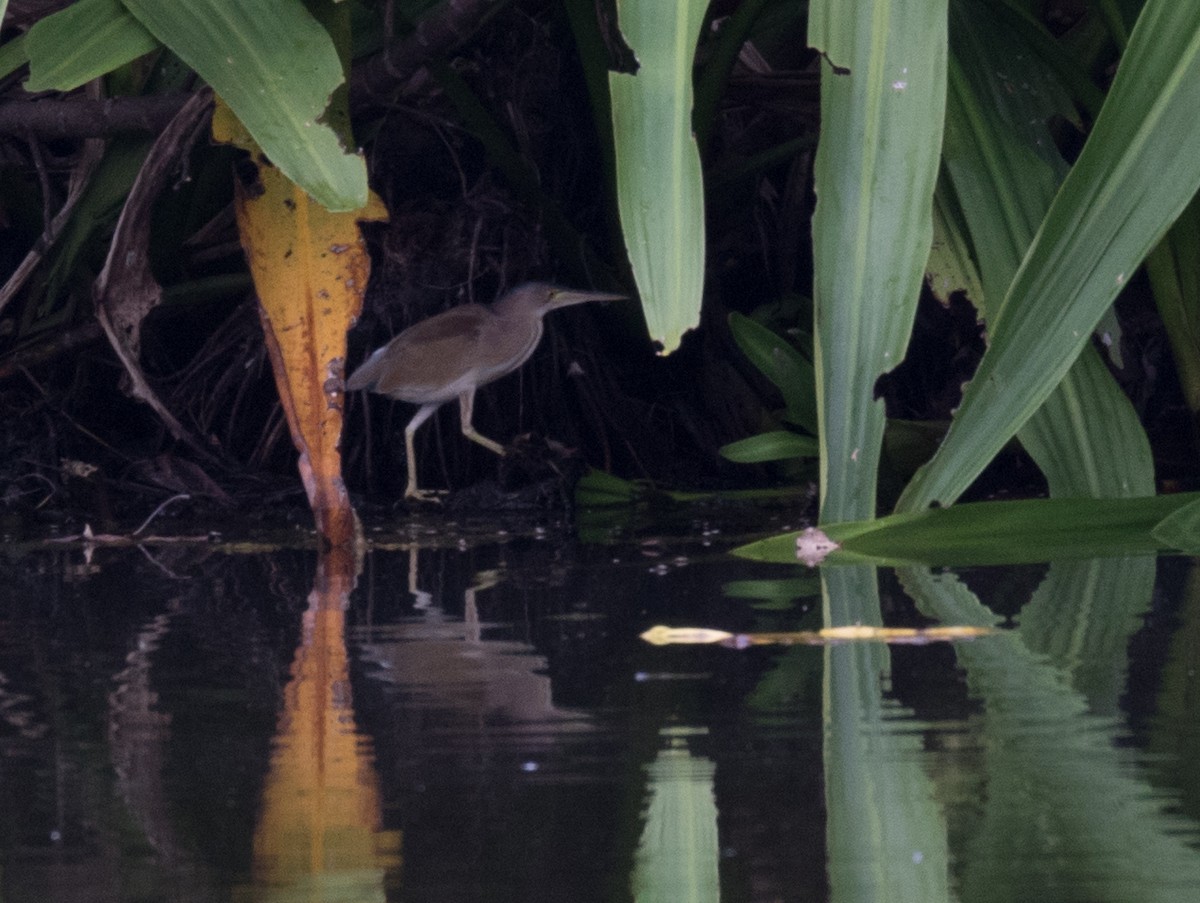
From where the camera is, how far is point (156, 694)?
1546 millimetres

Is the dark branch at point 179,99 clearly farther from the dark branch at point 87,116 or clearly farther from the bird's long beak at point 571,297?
the bird's long beak at point 571,297

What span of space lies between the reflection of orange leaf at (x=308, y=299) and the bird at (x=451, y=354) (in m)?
0.61

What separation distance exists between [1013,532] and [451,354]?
1371mm

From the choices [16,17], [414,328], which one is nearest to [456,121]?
[414,328]

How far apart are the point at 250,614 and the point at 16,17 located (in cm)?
166

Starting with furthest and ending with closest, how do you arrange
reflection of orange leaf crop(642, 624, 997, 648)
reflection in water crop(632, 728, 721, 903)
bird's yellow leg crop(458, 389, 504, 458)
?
bird's yellow leg crop(458, 389, 504, 458), reflection of orange leaf crop(642, 624, 997, 648), reflection in water crop(632, 728, 721, 903)

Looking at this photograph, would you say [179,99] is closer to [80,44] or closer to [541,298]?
[80,44]

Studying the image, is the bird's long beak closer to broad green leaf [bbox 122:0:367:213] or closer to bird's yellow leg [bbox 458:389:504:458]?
bird's yellow leg [bbox 458:389:504:458]

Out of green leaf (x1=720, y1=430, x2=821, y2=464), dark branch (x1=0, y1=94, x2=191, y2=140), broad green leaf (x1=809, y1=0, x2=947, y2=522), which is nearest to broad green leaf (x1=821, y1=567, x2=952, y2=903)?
broad green leaf (x1=809, y1=0, x2=947, y2=522)

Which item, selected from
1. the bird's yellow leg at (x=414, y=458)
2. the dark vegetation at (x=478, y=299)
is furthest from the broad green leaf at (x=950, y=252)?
the bird's yellow leg at (x=414, y=458)

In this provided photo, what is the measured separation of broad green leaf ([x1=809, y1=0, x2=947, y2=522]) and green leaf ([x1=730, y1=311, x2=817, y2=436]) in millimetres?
1007

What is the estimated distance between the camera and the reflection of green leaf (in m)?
2.02

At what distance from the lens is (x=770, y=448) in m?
2.92

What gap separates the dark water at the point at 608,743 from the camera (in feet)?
3.27
